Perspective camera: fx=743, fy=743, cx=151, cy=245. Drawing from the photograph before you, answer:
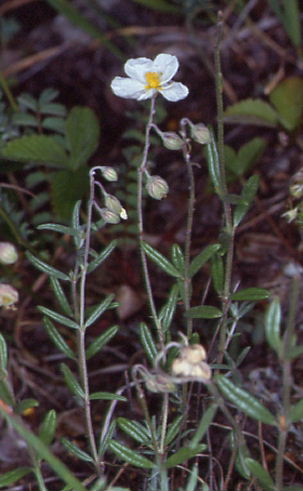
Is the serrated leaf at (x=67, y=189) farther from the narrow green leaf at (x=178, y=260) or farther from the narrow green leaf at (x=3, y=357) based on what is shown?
the narrow green leaf at (x=3, y=357)

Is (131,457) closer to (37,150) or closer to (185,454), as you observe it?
(185,454)

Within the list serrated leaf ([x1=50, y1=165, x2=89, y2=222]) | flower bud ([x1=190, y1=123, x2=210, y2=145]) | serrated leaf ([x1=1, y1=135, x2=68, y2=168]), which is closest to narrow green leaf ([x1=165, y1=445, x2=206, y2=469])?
flower bud ([x1=190, y1=123, x2=210, y2=145])

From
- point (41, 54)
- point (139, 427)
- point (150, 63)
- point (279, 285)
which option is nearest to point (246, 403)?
point (139, 427)

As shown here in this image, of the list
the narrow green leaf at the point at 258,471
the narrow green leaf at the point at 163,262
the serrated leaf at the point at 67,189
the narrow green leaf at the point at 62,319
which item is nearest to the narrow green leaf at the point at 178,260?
the narrow green leaf at the point at 163,262

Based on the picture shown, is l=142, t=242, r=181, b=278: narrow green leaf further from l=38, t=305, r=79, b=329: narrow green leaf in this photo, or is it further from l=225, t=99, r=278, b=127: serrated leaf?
l=225, t=99, r=278, b=127: serrated leaf

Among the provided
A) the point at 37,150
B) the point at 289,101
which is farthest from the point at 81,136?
the point at 289,101
